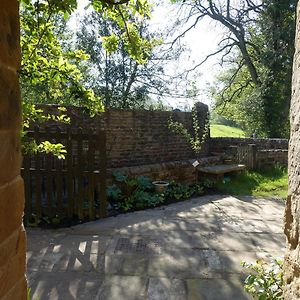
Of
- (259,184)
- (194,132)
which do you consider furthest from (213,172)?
(194,132)

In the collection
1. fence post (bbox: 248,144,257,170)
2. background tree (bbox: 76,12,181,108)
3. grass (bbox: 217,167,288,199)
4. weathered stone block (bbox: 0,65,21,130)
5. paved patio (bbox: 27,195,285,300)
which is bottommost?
paved patio (bbox: 27,195,285,300)

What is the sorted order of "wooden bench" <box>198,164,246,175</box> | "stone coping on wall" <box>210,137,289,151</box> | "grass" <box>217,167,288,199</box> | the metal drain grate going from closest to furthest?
1. the metal drain grate
2. "grass" <box>217,167,288,199</box>
3. "wooden bench" <box>198,164,246,175</box>
4. "stone coping on wall" <box>210,137,289,151</box>

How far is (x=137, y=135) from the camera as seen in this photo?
7281 mm

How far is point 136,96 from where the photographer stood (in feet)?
34.7

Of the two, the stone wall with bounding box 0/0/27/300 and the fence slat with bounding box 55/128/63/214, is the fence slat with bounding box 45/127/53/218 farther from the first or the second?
the stone wall with bounding box 0/0/27/300

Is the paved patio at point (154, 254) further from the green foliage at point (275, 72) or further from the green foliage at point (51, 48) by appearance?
the green foliage at point (275, 72)

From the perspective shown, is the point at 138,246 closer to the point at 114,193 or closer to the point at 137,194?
the point at 114,193

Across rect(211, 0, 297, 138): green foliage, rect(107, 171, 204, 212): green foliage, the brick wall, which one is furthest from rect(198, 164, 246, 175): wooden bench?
rect(211, 0, 297, 138): green foliage

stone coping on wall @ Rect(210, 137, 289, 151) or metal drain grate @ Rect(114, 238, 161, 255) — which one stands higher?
stone coping on wall @ Rect(210, 137, 289, 151)

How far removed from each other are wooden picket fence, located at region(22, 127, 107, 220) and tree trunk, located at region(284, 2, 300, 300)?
3.72m

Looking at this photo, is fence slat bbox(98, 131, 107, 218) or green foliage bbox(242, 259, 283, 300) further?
fence slat bbox(98, 131, 107, 218)

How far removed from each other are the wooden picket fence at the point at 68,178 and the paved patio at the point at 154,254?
1.25ft

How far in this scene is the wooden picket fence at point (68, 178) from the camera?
193 inches

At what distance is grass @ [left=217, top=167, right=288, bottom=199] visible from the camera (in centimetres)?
735
